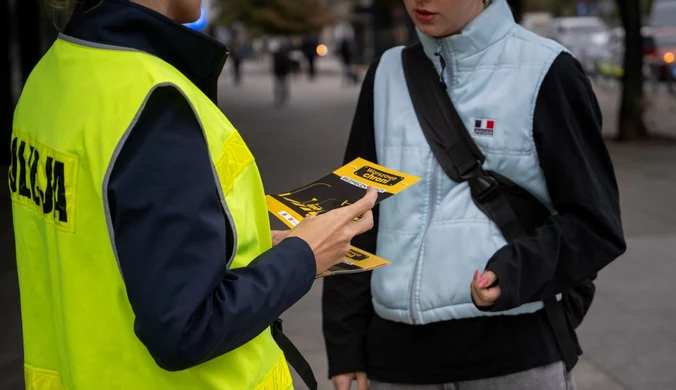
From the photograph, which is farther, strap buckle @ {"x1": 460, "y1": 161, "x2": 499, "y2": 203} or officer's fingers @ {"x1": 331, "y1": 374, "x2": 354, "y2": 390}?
officer's fingers @ {"x1": 331, "y1": 374, "x2": 354, "y2": 390}

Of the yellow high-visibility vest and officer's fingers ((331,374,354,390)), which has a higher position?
the yellow high-visibility vest

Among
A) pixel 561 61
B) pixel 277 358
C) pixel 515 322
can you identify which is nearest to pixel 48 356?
pixel 277 358

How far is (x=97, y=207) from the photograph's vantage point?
142 centimetres

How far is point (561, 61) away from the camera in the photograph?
7.01ft

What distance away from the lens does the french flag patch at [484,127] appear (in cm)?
216

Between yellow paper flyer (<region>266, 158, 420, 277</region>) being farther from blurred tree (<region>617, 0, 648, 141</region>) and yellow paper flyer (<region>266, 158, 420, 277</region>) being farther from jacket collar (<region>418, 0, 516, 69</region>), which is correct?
blurred tree (<region>617, 0, 648, 141</region>)

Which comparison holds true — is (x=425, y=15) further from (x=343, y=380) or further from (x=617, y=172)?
(x=617, y=172)

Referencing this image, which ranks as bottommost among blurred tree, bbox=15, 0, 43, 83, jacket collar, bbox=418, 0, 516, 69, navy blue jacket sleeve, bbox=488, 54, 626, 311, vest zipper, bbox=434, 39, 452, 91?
blurred tree, bbox=15, 0, 43, 83

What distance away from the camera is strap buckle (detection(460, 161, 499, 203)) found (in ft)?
7.02

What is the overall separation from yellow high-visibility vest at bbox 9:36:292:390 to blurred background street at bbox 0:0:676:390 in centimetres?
142

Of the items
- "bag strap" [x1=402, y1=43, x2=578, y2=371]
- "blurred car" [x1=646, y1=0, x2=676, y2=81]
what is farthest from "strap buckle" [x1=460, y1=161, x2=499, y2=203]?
"blurred car" [x1=646, y1=0, x2=676, y2=81]

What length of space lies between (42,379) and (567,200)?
121 centimetres

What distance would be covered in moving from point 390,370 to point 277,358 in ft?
2.30

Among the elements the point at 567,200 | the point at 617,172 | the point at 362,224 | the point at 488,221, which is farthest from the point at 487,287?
the point at 617,172
